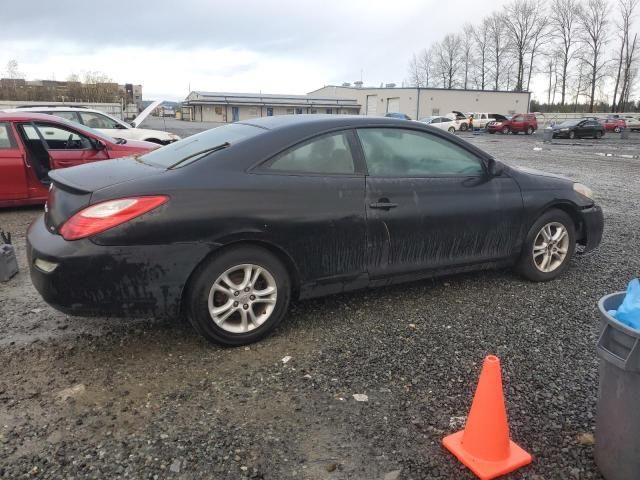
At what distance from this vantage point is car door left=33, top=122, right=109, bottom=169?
7.39m

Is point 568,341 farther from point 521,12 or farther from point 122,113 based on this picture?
point 521,12

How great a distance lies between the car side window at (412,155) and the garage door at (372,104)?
62.8 metres

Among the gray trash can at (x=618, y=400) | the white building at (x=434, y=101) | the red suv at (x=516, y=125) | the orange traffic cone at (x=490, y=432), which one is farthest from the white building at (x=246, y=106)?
the gray trash can at (x=618, y=400)

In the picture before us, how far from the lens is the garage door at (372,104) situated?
216ft

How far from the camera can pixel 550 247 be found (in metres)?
4.70

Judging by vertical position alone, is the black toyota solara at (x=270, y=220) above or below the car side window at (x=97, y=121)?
below

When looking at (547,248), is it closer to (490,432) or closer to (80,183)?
(490,432)

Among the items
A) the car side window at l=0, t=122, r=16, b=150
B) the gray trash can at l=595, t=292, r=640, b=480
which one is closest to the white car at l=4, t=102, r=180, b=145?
the car side window at l=0, t=122, r=16, b=150

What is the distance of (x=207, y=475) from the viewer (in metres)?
2.29

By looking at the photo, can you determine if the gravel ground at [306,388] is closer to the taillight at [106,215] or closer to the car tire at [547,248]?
the car tire at [547,248]

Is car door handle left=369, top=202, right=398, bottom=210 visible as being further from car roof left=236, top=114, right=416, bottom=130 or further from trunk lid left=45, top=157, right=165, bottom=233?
trunk lid left=45, top=157, right=165, bottom=233

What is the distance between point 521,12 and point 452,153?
8583cm

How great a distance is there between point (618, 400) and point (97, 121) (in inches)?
497

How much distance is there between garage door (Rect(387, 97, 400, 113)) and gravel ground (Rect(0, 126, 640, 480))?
60.5m
